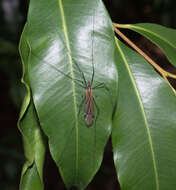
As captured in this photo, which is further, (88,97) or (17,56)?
(17,56)

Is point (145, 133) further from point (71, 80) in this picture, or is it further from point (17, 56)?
point (17, 56)

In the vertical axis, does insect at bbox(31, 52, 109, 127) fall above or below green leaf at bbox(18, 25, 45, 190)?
above

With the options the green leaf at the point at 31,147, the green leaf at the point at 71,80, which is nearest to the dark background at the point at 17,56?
the green leaf at the point at 71,80

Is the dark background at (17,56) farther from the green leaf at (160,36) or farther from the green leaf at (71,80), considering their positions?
the green leaf at (71,80)

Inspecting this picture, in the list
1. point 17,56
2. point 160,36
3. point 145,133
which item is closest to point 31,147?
point 145,133

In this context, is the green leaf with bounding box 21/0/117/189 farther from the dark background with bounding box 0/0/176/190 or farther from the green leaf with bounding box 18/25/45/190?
the dark background with bounding box 0/0/176/190

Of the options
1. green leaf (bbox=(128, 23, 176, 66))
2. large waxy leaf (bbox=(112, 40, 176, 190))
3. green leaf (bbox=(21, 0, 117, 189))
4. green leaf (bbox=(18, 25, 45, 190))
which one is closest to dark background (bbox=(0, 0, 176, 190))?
green leaf (bbox=(128, 23, 176, 66))
